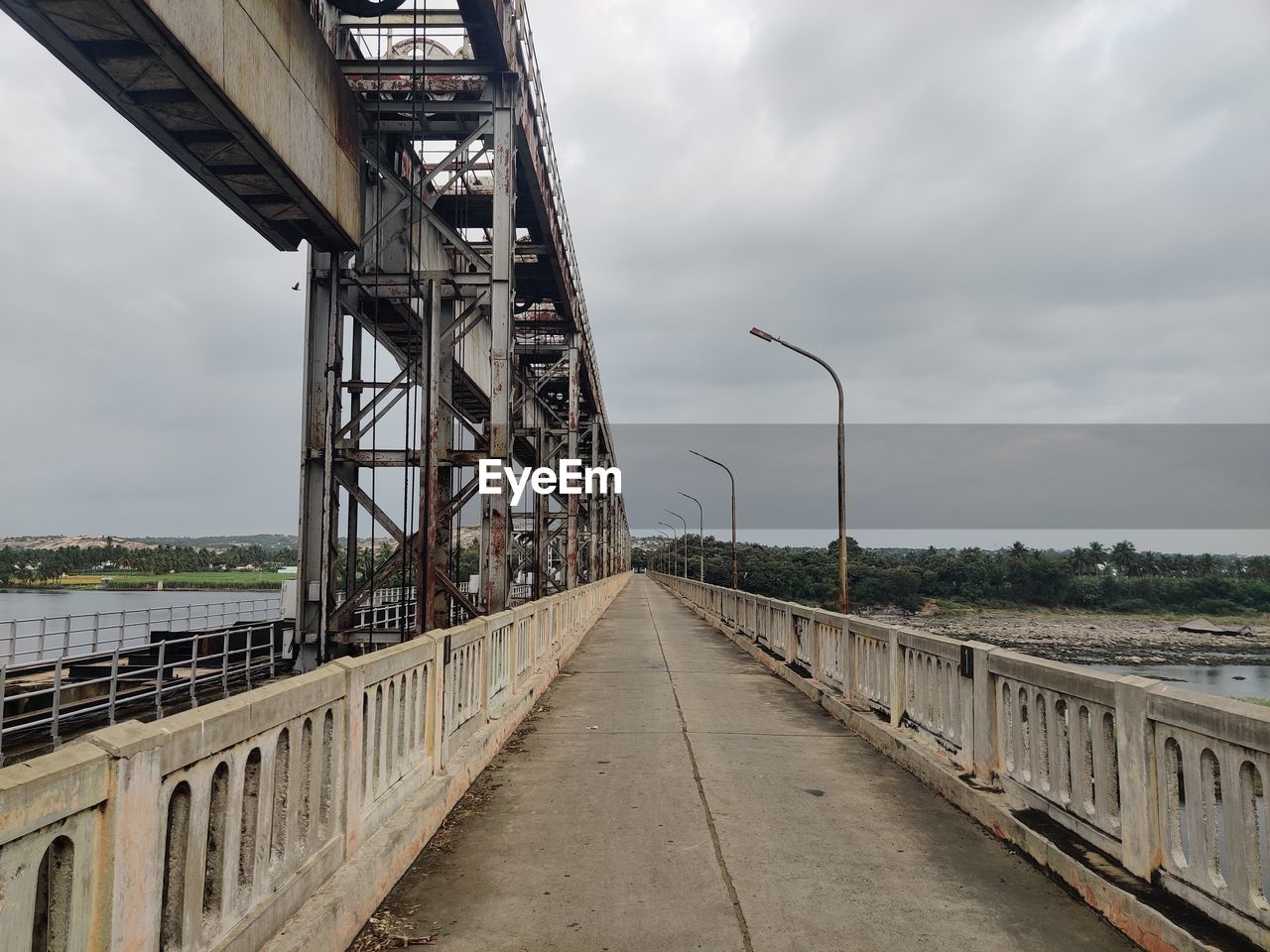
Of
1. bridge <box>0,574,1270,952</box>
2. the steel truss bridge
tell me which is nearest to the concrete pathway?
bridge <box>0,574,1270,952</box>

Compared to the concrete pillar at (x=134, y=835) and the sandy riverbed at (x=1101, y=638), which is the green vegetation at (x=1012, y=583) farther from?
the concrete pillar at (x=134, y=835)

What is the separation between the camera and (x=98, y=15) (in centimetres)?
844

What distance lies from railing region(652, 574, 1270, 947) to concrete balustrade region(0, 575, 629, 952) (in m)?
4.03

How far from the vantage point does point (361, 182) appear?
1524cm

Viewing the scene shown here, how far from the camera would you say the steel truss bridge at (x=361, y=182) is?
9812mm

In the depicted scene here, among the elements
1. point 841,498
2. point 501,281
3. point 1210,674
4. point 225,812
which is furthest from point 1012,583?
point 225,812

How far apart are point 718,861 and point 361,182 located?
13.9 m

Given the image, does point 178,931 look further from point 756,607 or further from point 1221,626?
point 1221,626

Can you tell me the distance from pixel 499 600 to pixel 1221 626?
121127 mm

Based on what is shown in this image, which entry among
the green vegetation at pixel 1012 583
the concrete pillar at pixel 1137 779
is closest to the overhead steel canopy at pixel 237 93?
the concrete pillar at pixel 1137 779

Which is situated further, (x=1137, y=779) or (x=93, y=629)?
(x=93, y=629)

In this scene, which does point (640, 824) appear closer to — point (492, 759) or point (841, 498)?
point (492, 759)

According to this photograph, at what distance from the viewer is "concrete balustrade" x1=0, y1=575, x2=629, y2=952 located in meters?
2.30

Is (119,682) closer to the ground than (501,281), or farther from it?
closer to the ground
